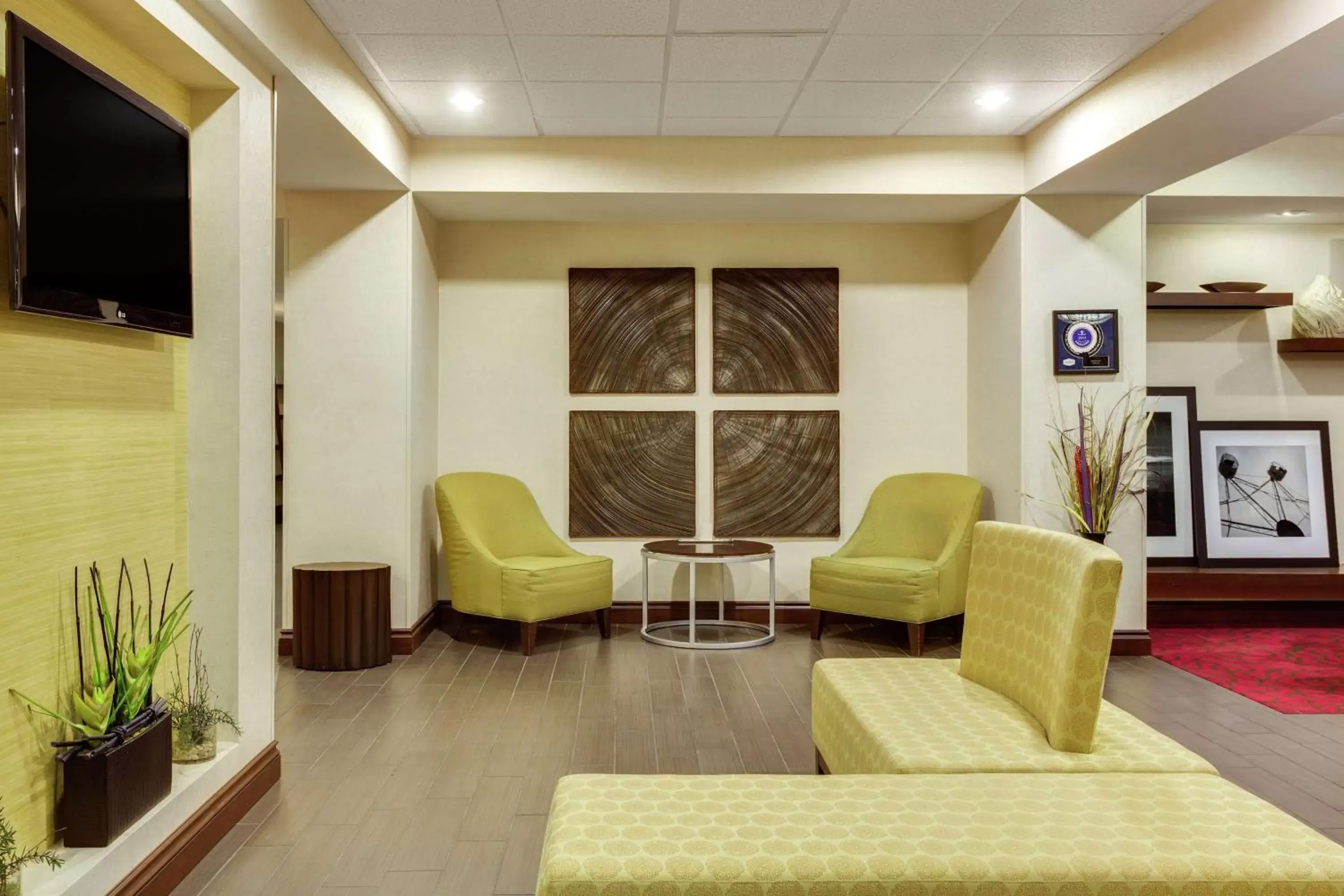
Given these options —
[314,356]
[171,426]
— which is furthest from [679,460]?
[171,426]

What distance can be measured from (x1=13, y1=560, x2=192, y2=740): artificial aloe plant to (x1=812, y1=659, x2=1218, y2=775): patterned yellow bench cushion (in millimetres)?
1893

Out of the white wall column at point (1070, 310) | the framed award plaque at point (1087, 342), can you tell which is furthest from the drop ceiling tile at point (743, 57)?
the framed award plaque at point (1087, 342)

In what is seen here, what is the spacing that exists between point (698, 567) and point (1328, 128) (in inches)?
171

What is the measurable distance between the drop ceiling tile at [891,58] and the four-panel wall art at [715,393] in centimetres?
188

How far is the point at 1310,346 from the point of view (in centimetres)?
613

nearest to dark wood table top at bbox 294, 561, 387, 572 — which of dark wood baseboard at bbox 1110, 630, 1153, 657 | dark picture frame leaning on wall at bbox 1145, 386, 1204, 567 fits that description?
dark wood baseboard at bbox 1110, 630, 1153, 657

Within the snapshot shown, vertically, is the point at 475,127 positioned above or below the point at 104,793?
above

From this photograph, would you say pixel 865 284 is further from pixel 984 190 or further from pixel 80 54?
pixel 80 54

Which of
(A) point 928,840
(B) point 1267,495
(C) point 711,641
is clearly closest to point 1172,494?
(B) point 1267,495

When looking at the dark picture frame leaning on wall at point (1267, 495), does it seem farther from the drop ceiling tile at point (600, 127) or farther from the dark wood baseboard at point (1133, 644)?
the drop ceiling tile at point (600, 127)

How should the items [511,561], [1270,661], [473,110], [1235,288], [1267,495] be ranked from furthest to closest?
[1267,495]
[1235,288]
[511,561]
[1270,661]
[473,110]

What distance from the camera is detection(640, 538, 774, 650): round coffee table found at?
536 cm

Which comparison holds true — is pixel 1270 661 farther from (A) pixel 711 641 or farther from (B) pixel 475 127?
(B) pixel 475 127

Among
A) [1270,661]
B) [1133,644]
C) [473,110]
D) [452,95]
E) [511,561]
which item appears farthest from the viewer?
[511,561]
